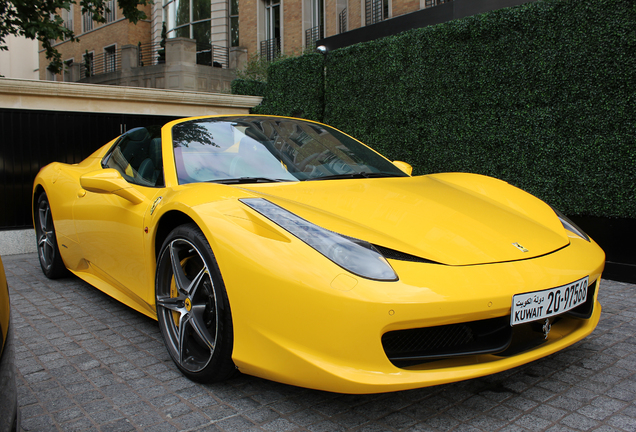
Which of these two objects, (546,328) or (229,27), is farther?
(229,27)

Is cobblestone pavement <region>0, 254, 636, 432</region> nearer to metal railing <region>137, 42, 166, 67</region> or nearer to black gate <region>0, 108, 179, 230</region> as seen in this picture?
black gate <region>0, 108, 179, 230</region>

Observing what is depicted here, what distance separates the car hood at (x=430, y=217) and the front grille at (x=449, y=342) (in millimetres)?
261

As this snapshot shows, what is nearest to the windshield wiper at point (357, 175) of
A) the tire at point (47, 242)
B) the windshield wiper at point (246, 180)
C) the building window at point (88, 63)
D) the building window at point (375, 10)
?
the windshield wiper at point (246, 180)

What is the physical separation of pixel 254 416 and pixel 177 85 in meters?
19.7

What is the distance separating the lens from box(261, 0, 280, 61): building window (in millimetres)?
20214

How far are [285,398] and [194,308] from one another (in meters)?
0.61

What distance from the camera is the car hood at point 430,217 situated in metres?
2.10

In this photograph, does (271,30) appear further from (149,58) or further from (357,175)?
(357,175)

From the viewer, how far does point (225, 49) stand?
23.2m

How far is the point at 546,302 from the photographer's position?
6.64 ft

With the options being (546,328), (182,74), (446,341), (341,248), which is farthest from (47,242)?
(182,74)

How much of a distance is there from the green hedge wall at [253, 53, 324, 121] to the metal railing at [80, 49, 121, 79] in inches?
918

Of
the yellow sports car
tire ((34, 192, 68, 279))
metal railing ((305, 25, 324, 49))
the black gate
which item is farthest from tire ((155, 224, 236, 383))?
metal railing ((305, 25, 324, 49))

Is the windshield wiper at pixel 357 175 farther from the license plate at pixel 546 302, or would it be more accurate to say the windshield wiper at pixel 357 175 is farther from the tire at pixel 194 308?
the license plate at pixel 546 302
